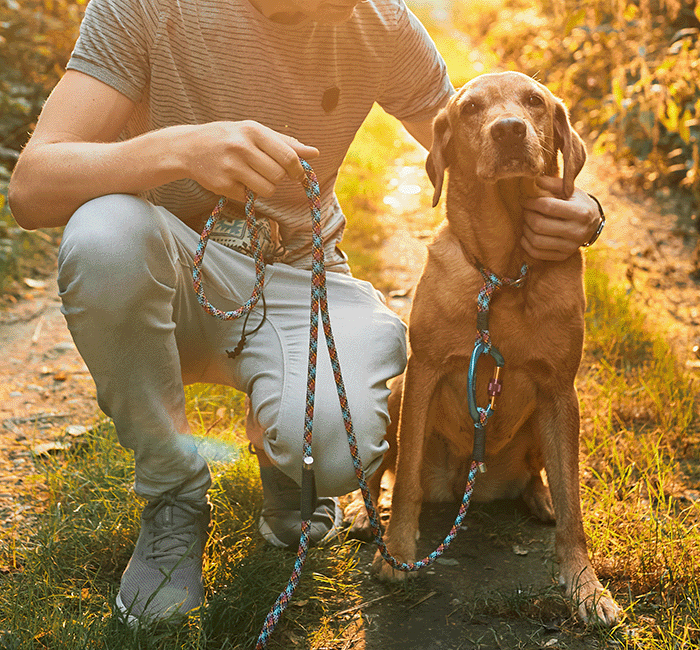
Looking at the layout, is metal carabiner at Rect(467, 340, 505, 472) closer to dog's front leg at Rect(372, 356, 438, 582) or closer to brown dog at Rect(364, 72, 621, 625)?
brown dog at Rect(364, 72, 621, 625)

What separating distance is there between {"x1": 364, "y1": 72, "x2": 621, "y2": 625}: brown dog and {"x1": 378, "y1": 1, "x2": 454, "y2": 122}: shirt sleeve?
0.76 ft

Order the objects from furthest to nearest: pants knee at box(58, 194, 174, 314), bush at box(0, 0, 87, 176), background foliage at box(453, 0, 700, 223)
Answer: bush at box(0, 0, 87, 176) < background foliage at box(453, 0, 700, 223) < pants knee at box(58, 194, 174, 314)

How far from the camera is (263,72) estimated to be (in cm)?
193

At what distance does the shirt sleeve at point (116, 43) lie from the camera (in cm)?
174

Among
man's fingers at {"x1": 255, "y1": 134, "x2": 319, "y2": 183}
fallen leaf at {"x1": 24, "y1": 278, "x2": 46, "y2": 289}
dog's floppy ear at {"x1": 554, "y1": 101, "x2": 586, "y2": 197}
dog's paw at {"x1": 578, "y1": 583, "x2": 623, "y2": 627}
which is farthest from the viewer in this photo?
fallen leaf at {"x1": 24, "y1": 278, "x2": 46, "y2": 289}

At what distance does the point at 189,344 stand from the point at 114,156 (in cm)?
62

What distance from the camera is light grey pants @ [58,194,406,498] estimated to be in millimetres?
1616

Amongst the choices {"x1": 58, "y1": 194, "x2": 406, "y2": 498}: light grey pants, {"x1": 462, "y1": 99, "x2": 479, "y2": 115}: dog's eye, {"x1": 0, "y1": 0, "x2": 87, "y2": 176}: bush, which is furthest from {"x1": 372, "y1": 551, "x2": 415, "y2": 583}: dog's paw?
{"x1": 0, "y1": 0, "x2": 87, "y2": 176}: bush

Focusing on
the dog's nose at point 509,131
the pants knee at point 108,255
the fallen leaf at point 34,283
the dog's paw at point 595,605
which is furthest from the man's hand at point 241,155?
the fallen leaf at point 34,283

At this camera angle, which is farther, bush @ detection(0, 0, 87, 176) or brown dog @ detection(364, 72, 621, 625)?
bush @ detection(0, 0, 87, 176)

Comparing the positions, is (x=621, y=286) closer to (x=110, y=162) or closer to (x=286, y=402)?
(x=286, y=402)

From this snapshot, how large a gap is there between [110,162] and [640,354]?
7.93 feet

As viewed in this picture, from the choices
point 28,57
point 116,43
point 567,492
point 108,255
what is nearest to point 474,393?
point 567,492

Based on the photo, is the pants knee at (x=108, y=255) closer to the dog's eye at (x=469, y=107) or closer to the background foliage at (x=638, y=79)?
the dog's eye at (x=469, y=107)
